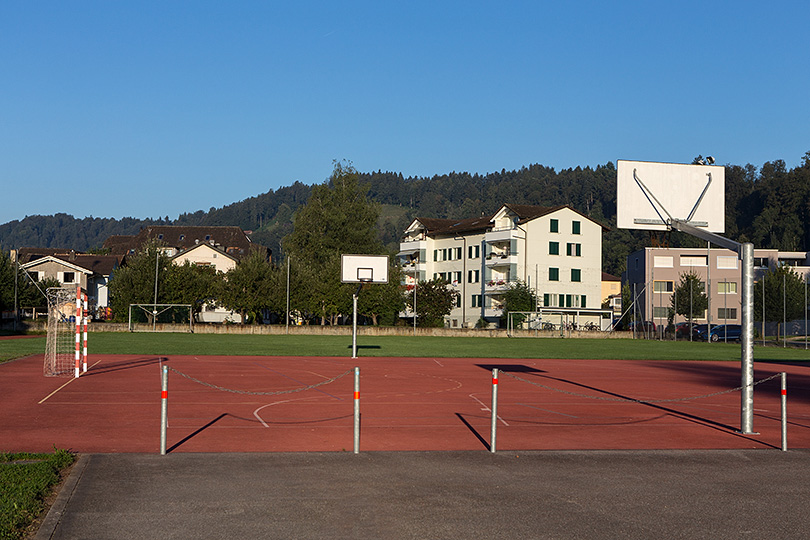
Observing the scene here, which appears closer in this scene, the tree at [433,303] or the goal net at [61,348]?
the goal net at [61,348]

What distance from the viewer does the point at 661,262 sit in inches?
3671

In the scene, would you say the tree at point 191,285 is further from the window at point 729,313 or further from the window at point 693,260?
the window at point 729,313

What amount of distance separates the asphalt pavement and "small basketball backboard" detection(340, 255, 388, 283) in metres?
30.3

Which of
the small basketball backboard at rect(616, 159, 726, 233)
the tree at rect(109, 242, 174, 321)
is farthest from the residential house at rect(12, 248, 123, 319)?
the small basketball backboard at rect(616, 159, 726, 233)

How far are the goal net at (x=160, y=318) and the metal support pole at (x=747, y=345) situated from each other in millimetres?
51442

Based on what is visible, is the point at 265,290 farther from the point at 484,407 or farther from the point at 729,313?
the point at 484,407

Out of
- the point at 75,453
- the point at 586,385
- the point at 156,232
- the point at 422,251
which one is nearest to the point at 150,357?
the point at 586,385

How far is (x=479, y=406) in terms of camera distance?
1892 centimetres

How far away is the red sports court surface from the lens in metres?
13.7

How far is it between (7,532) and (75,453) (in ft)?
15.1

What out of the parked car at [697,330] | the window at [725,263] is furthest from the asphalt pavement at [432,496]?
the window at [725,263]

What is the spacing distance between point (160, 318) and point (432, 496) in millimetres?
62724

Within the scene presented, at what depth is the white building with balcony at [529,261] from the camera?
86.1 metres

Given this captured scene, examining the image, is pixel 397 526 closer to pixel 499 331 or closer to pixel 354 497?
pixel 354 497
